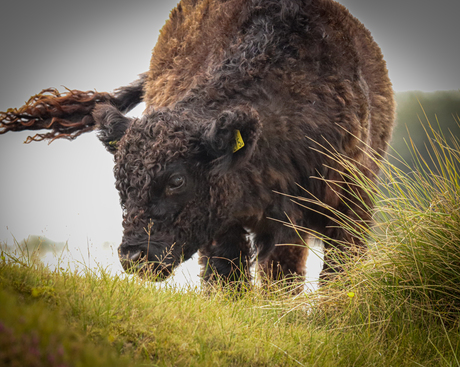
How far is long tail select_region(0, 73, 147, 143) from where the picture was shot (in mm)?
5277

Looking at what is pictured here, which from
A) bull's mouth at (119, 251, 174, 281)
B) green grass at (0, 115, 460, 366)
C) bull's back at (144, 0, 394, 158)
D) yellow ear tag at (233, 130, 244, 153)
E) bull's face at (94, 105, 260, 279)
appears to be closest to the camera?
green grass at (0, 115, 460, 366)

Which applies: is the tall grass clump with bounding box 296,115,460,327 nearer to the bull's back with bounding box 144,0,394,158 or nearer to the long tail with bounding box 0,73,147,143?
the bull's back with bounding box 144,0,394,158

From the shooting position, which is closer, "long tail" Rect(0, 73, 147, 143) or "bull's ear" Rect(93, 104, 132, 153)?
"bull's ear" Rect(93, 104, 132, 153)

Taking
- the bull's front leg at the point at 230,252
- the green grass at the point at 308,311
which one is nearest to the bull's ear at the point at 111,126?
the bull's front leg at the point at 230,252

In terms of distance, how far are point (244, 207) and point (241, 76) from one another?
1.35 meters

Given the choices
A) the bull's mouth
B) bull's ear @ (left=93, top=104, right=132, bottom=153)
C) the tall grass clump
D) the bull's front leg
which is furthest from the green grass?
bull's ear @ (left=93, top=104, right=132, bottom=153)

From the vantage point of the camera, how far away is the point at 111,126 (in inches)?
176

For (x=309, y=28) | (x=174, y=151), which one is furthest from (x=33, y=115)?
(x=309, y=28)

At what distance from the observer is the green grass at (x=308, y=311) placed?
201cm

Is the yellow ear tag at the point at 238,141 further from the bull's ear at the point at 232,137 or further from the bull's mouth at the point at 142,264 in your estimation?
the bull's mouth at the point at 142,264

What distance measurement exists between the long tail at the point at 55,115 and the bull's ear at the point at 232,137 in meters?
2.32

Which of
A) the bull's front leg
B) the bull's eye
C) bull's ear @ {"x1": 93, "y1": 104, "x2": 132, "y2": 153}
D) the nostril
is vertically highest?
bull's ear @ {"x1": 93, "y1": 104, "x2": 132, "y2": 153}

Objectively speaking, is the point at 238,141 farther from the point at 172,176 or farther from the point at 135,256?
the point at 135,256

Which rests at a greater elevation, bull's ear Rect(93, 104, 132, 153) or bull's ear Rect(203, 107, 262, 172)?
bull's ear Rect(93, 104, 132, 153)
